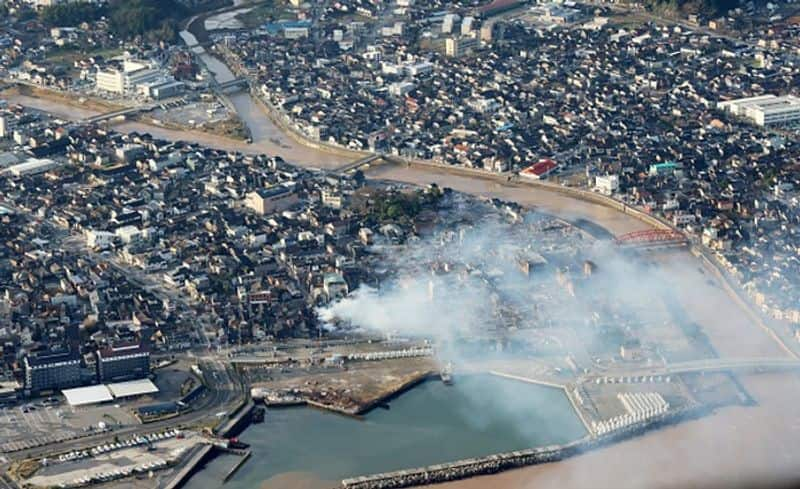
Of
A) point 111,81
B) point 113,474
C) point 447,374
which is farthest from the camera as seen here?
point 111,81

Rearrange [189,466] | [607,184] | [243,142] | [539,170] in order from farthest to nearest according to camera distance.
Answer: [243,142] < [539,170] < [607,184] < [189,466]

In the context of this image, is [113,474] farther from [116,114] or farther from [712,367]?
[116,114]

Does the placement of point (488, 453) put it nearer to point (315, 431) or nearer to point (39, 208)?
point (315, 431)

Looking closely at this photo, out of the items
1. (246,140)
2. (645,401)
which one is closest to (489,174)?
(246,140)

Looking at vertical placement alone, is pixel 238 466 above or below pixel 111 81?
above

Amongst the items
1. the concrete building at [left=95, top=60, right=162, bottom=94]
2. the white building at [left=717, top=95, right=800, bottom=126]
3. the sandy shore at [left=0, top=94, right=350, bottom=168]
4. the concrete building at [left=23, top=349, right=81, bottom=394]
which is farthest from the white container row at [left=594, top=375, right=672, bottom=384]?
the concrete building at [left=95, top=60, right=162, bottom=94]

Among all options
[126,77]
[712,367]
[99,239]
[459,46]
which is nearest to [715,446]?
[712,367]

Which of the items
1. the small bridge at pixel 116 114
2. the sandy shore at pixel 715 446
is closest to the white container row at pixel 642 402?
the sandy shore at pixel 715 446

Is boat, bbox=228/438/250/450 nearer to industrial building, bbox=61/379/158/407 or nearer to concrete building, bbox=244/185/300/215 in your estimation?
industrial building, bbox=61/379/158/407
